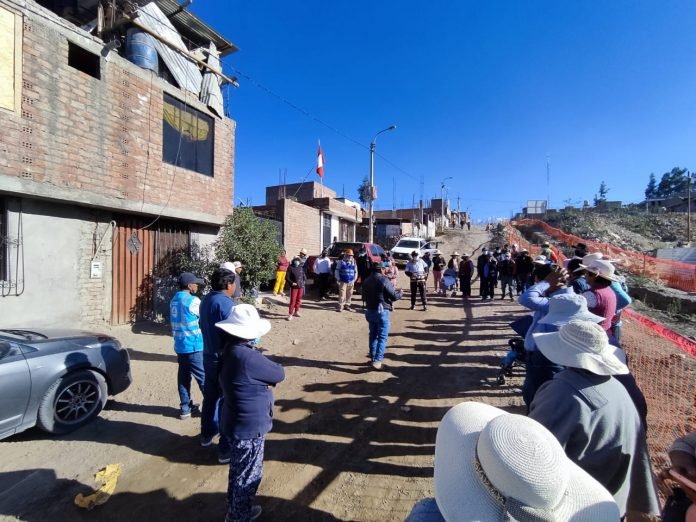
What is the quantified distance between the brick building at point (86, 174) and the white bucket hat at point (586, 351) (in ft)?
26.3

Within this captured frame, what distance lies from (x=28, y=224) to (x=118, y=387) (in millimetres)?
4404

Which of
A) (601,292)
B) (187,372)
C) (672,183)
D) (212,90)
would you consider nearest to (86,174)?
(212,90)

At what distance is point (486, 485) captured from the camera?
2.95 feet

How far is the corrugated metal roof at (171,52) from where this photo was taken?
8.50m

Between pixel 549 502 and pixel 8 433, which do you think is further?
pixel 8 433

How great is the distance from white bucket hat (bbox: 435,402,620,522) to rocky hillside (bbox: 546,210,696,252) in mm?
29511

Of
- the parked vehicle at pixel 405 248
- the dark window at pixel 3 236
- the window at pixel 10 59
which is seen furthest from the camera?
the parked vehicle at pixel 405 248

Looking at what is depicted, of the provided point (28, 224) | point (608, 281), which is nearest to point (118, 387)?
point (28, 224)

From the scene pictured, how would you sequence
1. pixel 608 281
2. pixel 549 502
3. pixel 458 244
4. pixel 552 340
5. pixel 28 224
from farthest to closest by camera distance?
pixel 458 244, pixel 28 224, pixel 608 281, pixel 552 340, pixel 549 502

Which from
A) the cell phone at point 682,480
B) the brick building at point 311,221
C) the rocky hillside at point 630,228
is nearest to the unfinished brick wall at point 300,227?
the brick building at point 311,221

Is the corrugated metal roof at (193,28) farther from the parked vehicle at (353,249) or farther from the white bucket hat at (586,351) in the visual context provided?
the white bucket hat at (586,351)

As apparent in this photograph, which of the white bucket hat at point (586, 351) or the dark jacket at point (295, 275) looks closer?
the white bucket hat at point (586, 351)

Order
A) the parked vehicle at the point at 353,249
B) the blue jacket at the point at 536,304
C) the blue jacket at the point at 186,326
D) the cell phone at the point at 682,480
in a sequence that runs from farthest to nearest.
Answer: the parked vehicle at the point at 353,249 → the blue jacket at the point at 186,326 → the blue jacket at the point at 536,304 → the cell phone at the point at 682,480

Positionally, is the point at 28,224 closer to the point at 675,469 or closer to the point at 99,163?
the point at 99,163
